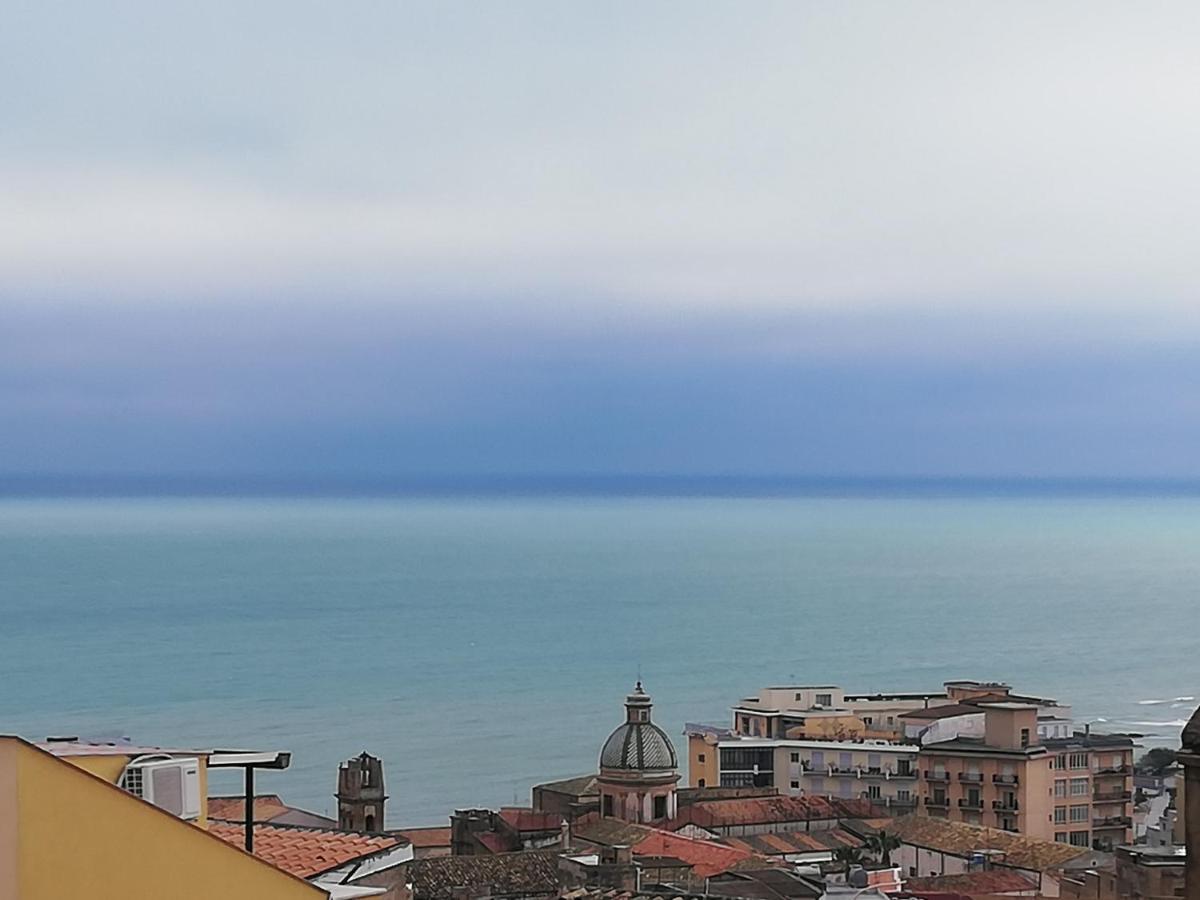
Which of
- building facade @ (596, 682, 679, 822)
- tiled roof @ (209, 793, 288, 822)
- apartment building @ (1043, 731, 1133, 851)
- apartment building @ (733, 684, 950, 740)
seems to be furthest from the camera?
apartment building @ (733, 684, 950, 740)

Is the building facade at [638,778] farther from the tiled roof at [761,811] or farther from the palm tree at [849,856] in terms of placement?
the palm tree at [849,856]

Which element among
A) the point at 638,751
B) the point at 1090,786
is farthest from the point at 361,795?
the point at 1090,786

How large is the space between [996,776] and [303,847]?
30.0 m

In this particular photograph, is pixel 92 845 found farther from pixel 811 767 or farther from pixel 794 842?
pixel 811 767

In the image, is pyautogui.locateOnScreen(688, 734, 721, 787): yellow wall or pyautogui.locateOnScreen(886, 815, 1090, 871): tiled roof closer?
pyautogui.locateOnScreen(886, 815, 1090, 871): tiled roof

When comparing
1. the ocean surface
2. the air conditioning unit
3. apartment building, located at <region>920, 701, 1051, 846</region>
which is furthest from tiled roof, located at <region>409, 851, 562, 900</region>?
the ocean surface

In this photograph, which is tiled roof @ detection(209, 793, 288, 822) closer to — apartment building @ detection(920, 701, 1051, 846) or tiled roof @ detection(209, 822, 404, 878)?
tiled roof @ detection(209, 822, 404, 878)

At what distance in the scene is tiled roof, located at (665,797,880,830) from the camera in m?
33.6

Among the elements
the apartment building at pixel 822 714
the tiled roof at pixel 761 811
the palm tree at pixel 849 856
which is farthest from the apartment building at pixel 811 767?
the palm tree at pixel 849 856

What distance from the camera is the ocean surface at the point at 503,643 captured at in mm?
55591

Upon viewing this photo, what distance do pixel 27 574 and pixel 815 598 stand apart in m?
47.6

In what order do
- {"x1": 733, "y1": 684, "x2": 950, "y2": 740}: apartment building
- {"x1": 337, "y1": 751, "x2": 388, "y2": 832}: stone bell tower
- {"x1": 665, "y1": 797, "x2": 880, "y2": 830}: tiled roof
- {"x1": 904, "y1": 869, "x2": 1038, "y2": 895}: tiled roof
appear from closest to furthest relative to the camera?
{"x1": 904, "y1": 869, "x2": 1038, "y2": 895}: tiled roof → {"x1": 337, "y1": 751, "x2": 388, "y2": 832}: stone bell tower → {"x1": 665, "y1": 797, "x2": 880, "y2": 830}: tiled roof → {"x1": 733, "y1": 684, "x2": 950, "y2": 740}: apartment building

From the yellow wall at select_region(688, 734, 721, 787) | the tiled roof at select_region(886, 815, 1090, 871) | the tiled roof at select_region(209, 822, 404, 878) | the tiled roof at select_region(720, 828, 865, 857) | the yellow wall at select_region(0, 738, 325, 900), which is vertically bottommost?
the yellow wall at select_region(688, 734, 721, 787)

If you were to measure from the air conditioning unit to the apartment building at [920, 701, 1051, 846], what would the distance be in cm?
3097
